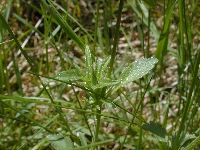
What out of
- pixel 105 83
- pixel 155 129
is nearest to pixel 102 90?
pixel 105 83

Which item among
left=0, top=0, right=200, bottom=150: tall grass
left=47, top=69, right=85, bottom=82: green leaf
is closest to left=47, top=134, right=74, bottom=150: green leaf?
left=0, top=0, right=200, bottom=150: tall grass

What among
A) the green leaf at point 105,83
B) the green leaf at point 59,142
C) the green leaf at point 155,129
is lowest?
the green leaf at point 59,142

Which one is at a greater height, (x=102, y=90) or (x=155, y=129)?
(x=102, y=90)

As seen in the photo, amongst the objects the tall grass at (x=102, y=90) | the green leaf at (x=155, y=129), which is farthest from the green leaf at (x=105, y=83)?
the green leaf at (x=155, y=129)

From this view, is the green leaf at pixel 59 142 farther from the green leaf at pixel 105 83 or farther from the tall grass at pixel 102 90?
the green leaf at pixel 105 83

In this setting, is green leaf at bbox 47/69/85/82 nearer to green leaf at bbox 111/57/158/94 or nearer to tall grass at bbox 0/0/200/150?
tall grass at bbox 0/0/200/150

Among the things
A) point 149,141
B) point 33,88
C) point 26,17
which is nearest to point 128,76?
point 149,141

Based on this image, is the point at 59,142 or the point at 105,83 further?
the point at 59,142

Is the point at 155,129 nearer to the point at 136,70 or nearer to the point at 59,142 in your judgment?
the point at 136,70
